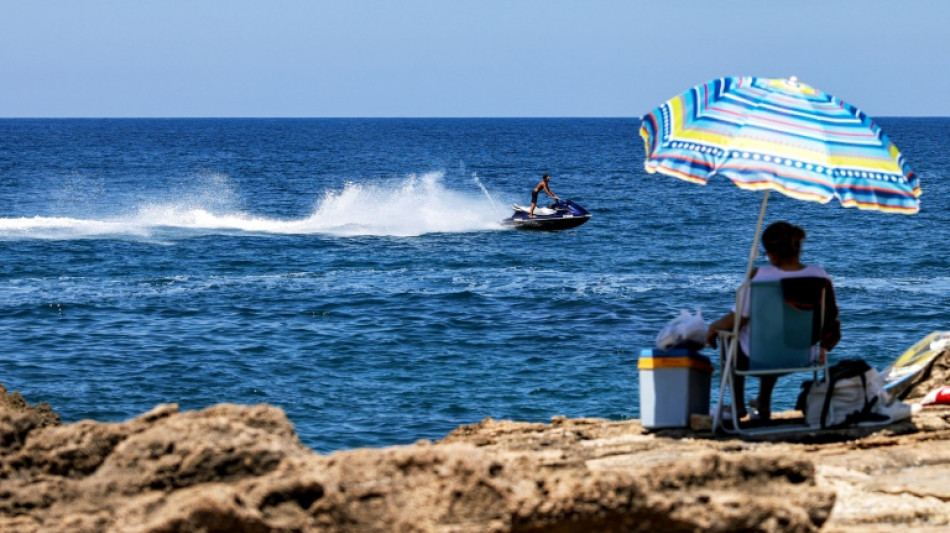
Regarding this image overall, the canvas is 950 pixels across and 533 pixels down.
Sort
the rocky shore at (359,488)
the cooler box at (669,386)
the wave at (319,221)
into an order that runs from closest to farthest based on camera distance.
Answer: the rocky shore at (359,488), the cooler box at (669,386), the wave at (319,221)

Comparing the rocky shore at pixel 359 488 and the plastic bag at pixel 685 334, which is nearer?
the rocky shore at pixel 359 488

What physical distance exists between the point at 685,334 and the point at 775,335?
468 mm

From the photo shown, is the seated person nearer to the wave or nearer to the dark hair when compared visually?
the dark hair

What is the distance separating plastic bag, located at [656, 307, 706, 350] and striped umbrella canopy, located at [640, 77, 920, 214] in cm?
82

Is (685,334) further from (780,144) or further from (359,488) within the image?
(359,488)

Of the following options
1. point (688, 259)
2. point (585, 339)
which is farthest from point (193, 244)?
point (585, 339)

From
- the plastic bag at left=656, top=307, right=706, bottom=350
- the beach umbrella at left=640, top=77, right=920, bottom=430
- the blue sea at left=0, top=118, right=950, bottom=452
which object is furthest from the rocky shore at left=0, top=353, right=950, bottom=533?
the blue sea at left=0, top=118, right=950, bottom=452

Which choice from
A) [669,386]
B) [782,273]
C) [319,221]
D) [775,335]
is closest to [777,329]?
[775,335]

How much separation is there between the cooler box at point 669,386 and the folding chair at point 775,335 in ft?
0.56

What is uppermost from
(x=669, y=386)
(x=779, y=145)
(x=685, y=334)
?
(x=779, y=145)

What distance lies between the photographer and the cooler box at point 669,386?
679cm

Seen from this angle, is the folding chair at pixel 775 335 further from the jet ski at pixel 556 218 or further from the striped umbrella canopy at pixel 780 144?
the jet ski at pixel 556 218

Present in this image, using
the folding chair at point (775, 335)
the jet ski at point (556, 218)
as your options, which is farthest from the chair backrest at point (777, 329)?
the jet ski at point (556, 218)

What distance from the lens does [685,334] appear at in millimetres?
6816
